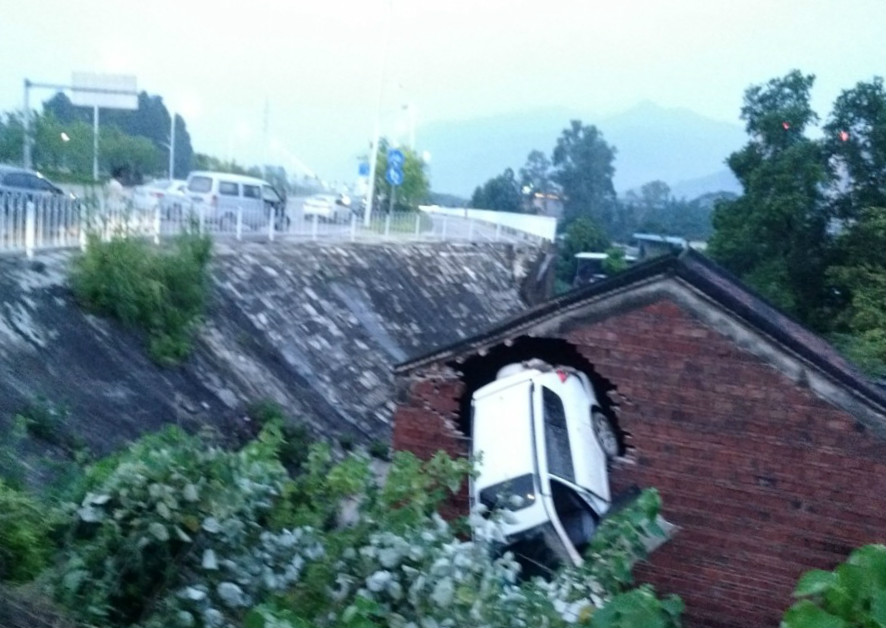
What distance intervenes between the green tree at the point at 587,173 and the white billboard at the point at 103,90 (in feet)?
149

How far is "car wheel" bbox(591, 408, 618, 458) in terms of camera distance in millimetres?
8469

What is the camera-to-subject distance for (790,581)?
25.0 ft

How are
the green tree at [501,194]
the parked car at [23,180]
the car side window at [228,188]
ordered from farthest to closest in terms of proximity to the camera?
the green tree at [501,194] → the car side window at [228,188] → the parked car at [23,180]

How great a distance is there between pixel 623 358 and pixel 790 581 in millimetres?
2229

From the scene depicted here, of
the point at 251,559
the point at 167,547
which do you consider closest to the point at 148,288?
the point at 167,547

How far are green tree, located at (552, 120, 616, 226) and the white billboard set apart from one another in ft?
149

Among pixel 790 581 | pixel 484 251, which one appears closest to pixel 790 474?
pixel 790 581

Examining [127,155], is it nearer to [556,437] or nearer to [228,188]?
[228,188]

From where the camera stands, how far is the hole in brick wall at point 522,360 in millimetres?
8641

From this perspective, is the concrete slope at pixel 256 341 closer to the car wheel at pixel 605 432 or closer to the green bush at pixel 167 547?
the green bush at pixel 167 547

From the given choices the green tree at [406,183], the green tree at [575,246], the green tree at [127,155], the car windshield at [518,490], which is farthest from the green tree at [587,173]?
the car windshield at [518,490]

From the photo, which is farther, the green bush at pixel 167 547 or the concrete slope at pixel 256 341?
the concrete slope at pixel 256 341

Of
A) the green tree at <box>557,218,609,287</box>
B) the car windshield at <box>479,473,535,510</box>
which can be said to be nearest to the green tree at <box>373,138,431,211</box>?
the green tree at <box>557,218,609,287</box>

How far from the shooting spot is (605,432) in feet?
28.3
